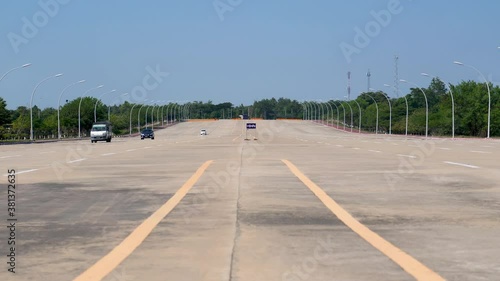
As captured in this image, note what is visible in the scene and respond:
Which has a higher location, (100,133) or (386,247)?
(386,247)

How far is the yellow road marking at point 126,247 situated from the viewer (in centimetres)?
635

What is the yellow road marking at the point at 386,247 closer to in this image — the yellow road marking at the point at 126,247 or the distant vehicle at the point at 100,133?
the yellow road marking at the point at 126,247

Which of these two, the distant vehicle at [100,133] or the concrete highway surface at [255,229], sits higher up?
the concrete highway surface at [255,229]

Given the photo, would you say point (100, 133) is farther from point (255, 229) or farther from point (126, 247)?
point (126, 247)

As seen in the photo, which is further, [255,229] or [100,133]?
[100,133]

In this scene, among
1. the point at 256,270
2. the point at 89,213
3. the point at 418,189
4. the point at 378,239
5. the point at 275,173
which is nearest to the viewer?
the point at 256,270

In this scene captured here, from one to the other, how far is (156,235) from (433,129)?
503ft

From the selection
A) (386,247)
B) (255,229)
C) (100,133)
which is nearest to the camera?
(386,247)

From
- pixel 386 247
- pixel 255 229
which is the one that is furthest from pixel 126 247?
pixel 386 247

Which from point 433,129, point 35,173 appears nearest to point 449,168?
point 35,173

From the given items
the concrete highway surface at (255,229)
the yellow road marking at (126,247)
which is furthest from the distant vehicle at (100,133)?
the yellow road marking at (126,247)

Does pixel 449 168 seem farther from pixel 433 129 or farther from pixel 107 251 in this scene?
pixel 433 129

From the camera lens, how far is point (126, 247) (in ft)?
25.1

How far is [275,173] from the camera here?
1902cm
